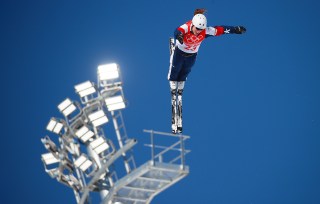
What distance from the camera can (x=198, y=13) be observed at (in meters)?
9.50

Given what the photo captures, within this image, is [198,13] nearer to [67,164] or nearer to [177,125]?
[177,125]

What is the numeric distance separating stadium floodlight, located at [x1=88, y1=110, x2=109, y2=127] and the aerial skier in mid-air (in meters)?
4.92

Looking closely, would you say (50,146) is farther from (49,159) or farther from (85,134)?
(85,134)

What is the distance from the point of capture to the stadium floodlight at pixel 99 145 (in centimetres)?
1608

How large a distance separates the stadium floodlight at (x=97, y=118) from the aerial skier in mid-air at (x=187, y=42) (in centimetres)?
492

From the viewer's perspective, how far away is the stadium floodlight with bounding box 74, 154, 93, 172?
53.2 ft

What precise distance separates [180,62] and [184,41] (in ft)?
2.22

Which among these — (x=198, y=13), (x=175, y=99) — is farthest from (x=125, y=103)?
(x=198, y=13)

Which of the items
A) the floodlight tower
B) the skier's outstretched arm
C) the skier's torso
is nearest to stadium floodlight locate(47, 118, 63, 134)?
the floodlight tower

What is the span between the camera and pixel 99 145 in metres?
16.1

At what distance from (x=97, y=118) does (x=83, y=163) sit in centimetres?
129

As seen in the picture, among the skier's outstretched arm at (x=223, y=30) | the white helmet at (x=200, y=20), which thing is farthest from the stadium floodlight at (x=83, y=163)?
the white helmet at (x=200, y=20)

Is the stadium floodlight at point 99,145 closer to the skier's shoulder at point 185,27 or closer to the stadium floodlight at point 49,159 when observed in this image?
the stadium floodlight at point 49,159

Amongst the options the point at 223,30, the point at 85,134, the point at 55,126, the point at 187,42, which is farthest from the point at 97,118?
the point at 223,30
